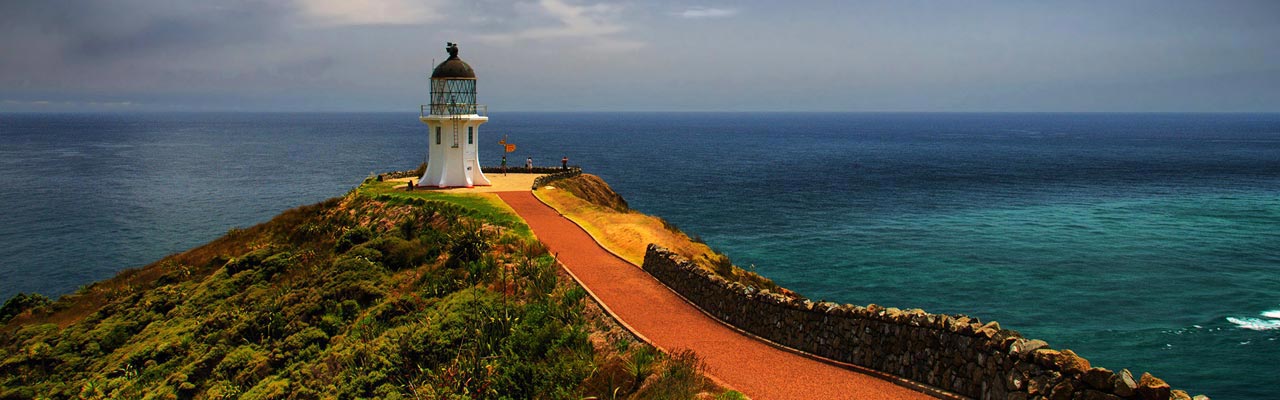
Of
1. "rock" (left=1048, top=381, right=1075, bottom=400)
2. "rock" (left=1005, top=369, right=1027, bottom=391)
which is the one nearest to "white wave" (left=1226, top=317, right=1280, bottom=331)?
"rock" (left=1005, top=369, right=1027, bottom=391)

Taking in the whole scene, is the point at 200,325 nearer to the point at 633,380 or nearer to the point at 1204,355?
the point at 633,380

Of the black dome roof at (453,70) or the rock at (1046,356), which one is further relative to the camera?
the black dome roof at (453,70)

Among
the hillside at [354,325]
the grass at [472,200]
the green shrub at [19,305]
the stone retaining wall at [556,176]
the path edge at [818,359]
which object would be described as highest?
the stone retaining wall at [556,176]

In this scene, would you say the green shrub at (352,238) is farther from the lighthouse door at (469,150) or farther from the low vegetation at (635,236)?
the lighthouse door at (469,150)

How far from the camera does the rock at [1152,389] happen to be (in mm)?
10133

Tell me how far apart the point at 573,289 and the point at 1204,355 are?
73.4 ft

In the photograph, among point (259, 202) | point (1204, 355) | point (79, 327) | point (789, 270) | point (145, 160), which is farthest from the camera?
point (145, 160)

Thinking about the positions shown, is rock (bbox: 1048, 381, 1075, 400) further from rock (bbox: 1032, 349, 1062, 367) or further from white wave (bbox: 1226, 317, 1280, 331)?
white wave (bbox: 1226, 317, 1280, 331)

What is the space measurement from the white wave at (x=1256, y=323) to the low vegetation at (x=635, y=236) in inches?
702

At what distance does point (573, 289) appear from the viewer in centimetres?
2081

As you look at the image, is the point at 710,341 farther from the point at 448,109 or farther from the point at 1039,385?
the point at 448,109

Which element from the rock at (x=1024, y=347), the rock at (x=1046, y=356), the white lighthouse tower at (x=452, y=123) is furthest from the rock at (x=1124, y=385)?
the white lighthouse tower at (x=452, y=123)

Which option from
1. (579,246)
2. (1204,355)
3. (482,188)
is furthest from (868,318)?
(482,188)

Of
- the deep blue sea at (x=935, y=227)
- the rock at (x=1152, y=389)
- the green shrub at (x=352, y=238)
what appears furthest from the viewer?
the deep blue sea at (x=935, y=227)
